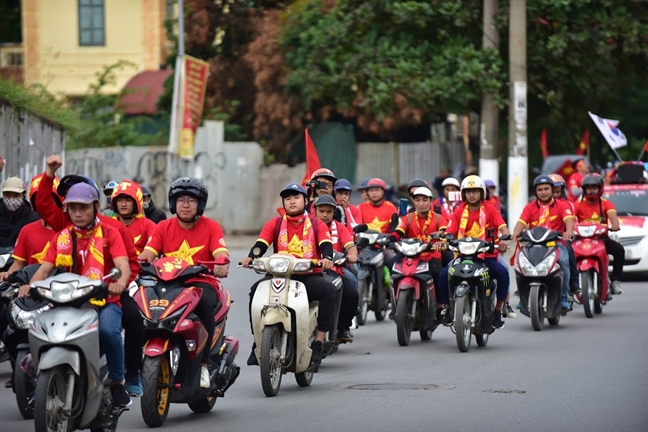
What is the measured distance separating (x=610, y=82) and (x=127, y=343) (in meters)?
25.0

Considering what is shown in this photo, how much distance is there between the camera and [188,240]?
32.2 ft

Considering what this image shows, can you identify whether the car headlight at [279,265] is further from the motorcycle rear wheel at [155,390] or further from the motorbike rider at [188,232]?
the motorcycle rear wheel at [155,390]

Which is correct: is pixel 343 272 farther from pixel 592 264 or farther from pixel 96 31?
pixel 96 31

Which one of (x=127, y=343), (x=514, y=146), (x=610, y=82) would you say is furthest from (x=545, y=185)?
(x=610, y=82)

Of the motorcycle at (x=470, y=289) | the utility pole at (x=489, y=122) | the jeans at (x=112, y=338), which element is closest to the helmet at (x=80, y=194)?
the jeans at (x=112, y=338)

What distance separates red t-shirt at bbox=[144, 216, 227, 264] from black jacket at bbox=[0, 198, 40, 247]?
9.29ft

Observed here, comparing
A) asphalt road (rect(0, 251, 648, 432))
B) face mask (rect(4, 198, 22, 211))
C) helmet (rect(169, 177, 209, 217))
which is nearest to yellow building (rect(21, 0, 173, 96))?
asphalt road (rect(0, 251, 648, 432))

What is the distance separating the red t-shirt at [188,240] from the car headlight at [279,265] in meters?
1.07

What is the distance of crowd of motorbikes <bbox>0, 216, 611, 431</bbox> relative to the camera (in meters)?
7.91

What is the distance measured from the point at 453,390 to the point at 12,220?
436 cm

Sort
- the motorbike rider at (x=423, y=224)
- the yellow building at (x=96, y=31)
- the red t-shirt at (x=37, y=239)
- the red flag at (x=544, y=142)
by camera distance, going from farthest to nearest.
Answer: the yellow building at (x=96, y=31) < the red flag at (x=544, y=142) < the motorbike rider at (x=423, y=224) < the red t-shirt at (x=37, y=239)

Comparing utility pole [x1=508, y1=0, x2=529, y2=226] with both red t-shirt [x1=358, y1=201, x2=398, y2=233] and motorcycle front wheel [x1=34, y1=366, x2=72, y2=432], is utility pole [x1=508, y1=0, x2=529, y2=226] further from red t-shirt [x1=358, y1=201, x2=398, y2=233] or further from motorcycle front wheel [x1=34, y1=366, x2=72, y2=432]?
Answer: motorcycle front wheel [x1=34, y1=366, x2=72, y2=432]

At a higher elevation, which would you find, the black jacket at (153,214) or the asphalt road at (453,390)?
the black jacket at (153,214)

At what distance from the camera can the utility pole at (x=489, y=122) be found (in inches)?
1075
